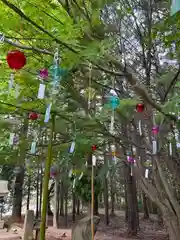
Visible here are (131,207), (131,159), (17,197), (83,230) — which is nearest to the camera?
(83,230)

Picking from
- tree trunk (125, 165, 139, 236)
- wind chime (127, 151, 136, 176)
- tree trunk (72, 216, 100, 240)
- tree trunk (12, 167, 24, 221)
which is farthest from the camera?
tree trunk (12, 167, 24, 221)

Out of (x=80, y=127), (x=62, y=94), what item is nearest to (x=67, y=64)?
(x=62, y=94)

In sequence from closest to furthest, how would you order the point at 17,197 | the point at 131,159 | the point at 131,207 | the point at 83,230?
the point at 83,230, the point at 131,159, the point at 131,207, the point at 17,197

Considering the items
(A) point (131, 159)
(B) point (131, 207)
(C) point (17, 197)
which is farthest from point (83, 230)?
(C) point (17, 197)

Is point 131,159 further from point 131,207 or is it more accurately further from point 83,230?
point 131,207

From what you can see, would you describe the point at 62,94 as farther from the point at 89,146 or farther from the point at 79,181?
the point at 79,181

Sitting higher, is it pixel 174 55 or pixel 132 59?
pixel 132 59

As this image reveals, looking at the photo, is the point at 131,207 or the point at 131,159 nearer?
the point at 131,159

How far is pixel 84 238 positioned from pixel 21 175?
602cm

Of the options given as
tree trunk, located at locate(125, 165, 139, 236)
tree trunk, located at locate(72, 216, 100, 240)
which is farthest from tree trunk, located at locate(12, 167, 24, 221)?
tree trunk, located at locate(72, 216, 100, 240)

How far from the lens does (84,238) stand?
4355 mm

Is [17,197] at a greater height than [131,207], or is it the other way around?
[17,197]

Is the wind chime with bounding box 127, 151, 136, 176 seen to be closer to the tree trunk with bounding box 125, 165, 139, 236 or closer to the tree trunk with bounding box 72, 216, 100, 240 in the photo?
the tree trunk with bounding box 72, 216, 100, 240

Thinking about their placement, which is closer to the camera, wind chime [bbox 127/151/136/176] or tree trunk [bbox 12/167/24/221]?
wind chime [bbox 127/151/136/176]
